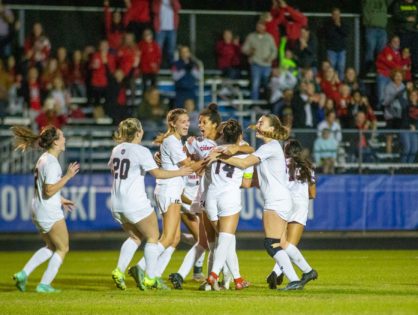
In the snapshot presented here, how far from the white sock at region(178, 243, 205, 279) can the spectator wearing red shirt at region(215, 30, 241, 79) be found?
1502 centimetres

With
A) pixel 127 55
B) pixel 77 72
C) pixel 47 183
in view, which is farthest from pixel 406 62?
pixel 47 183

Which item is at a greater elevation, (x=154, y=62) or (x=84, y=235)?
(x=154, y=62)

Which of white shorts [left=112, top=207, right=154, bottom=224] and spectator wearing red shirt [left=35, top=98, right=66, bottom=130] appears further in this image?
spectator wearing red shirt [left=35, top=98, right=66, bottom=130]

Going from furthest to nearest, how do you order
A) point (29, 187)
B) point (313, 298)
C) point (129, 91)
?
1. point (129, 91)
2. point (29, 187)
3. point (313, 298)

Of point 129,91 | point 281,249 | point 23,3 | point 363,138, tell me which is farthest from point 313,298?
point 23,3

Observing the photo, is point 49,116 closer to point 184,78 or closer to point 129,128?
point 184,78

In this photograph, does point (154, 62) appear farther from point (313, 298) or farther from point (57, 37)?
point (313, 298)

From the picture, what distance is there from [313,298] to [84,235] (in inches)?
526

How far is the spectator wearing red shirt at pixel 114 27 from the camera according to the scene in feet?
87.9

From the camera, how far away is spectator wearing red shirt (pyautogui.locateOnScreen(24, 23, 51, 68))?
85.7 ft

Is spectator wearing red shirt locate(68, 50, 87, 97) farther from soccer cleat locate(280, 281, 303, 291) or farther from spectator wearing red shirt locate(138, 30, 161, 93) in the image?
soccer cleat locate(280, 281, 303, 291)

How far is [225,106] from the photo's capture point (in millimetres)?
29094

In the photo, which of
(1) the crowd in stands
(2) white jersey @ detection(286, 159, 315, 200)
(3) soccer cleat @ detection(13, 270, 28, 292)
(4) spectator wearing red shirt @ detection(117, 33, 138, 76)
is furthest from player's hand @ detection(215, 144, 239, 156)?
(4) spectator wearing red shirt @ detection(117, 33, 138, 76)

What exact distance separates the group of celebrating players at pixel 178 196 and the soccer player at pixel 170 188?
0.04ft
